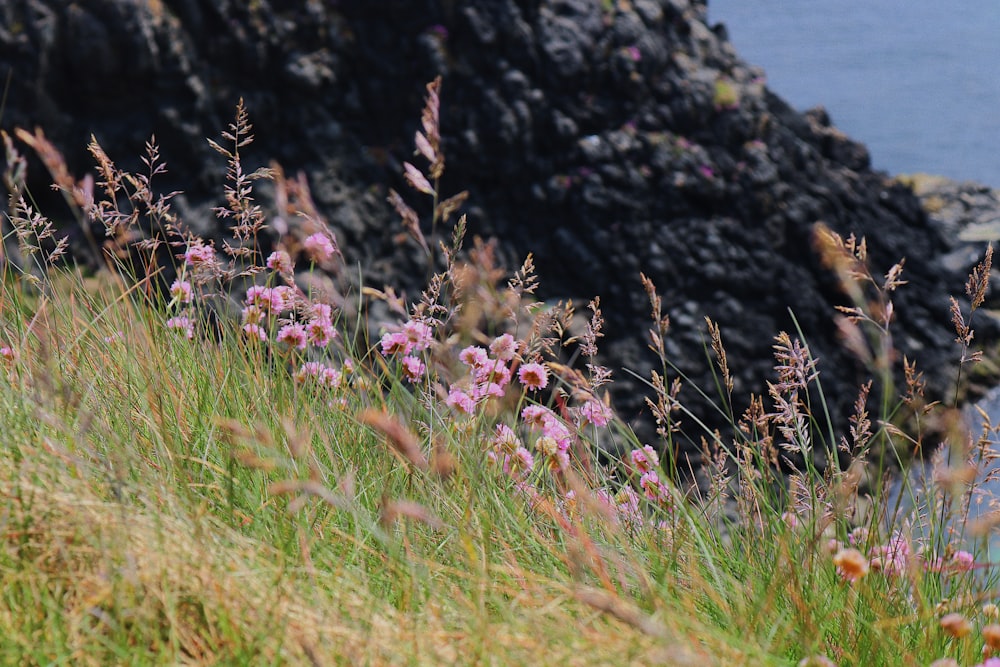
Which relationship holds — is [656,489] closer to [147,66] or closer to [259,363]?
[259,363]

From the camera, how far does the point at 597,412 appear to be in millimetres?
2238

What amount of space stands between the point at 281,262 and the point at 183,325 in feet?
1.32

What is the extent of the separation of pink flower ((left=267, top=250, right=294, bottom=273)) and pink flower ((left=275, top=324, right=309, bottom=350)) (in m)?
0.18

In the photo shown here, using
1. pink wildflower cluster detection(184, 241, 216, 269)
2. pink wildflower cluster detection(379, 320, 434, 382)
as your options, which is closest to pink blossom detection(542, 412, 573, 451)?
pink wildflower cluster detection(379, 320, 434, 382)

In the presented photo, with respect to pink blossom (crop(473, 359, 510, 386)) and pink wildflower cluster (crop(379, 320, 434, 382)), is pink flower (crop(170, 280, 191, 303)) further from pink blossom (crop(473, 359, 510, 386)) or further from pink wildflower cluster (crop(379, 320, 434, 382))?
pink blossom (crop(473, 359, 510, 386))

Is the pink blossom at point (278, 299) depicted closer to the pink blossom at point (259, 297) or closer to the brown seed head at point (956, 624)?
the pink blossom at point (259, 297)

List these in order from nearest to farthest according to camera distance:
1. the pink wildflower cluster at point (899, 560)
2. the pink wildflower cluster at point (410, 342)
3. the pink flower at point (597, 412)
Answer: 1. the pink wildflower cluster at point (899, 560)
2. the pink flower at point (597, 412)
3. the pink wildflower cluster at point (410, 342)

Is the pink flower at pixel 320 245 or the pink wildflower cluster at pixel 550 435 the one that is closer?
the pink flower at pixel 320 245

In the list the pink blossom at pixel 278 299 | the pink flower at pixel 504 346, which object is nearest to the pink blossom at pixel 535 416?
the pink flower at pixel 504 346

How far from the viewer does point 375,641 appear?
1246 mm

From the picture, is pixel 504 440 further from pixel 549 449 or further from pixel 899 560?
pixel 899 560

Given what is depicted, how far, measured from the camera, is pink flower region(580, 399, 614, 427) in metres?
2.18

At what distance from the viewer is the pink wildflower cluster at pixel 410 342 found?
2.42 metres

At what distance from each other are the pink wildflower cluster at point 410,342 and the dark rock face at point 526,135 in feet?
40.6
